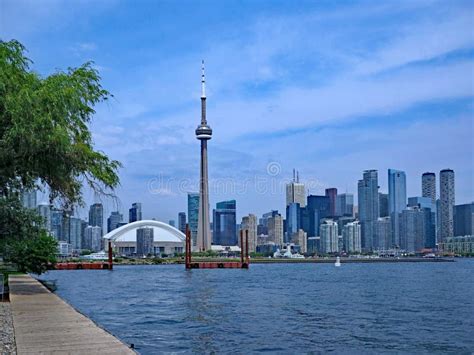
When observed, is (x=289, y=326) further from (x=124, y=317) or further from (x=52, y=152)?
(x=52, y=152)

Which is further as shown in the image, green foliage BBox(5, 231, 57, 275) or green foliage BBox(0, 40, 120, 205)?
green foliage BBox(5, 231, 57, 275)

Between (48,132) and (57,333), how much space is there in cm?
531

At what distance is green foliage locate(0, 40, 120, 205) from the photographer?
1527cm

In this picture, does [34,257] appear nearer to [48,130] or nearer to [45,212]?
[45,212]

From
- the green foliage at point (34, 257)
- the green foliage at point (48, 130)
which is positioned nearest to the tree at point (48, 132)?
the green foliage at point (48, 130)

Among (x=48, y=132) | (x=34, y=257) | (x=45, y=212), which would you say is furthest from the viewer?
(x=34, y=257)

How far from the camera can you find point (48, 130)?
1585 centimetres

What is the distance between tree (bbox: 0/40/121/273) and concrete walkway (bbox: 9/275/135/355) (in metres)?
3.72

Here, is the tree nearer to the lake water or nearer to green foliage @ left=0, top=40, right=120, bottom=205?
green foliage @ left=0, top=40, right=120, bottom=205

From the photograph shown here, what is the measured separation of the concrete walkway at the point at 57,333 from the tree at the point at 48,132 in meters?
3.72

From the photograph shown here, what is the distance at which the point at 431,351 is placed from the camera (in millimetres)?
21734

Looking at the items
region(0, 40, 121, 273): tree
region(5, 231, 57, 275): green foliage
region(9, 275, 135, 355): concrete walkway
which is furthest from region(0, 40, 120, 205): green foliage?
region(5, 231, 57, 275): green foliage

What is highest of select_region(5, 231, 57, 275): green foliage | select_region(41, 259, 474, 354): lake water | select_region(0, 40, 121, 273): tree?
select_region(0, 40, 121, 273): tree

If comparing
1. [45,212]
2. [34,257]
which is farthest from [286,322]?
[34,257]
